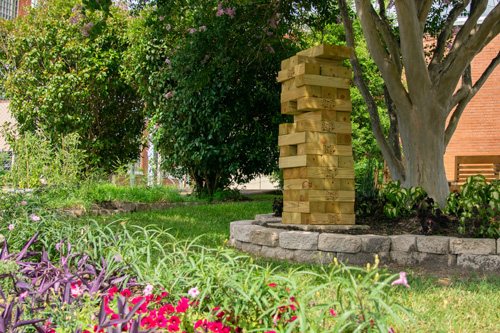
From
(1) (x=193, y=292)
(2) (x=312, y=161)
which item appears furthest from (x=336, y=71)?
(1) (x=193, y=292)

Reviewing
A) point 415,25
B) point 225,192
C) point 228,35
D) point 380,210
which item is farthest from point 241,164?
point 415,25

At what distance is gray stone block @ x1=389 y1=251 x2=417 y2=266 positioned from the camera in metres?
4.88

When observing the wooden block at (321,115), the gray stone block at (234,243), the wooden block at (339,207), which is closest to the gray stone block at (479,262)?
the wooden block at (339,207)

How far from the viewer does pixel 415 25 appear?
593cm

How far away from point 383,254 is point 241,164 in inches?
244

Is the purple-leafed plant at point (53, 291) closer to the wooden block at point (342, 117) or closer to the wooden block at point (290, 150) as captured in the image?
the wooden block at point (290, 150)

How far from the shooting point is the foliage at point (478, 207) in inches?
192

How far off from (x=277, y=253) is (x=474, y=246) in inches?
77.0

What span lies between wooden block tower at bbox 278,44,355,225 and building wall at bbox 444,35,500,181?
11.5 m

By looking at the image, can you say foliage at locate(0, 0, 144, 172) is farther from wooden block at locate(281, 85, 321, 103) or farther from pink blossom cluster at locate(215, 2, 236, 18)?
wooden block at locate(281, 85, 321, 103)

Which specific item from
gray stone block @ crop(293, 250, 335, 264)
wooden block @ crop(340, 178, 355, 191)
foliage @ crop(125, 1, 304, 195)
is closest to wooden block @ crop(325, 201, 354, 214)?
wooden block @ crop(340, 178, 355, 191)

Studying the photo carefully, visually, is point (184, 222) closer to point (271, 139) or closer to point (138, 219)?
point (138, 219)

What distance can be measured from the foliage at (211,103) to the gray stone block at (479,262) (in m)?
5.66

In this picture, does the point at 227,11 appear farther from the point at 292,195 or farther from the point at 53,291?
the point at 53,291
